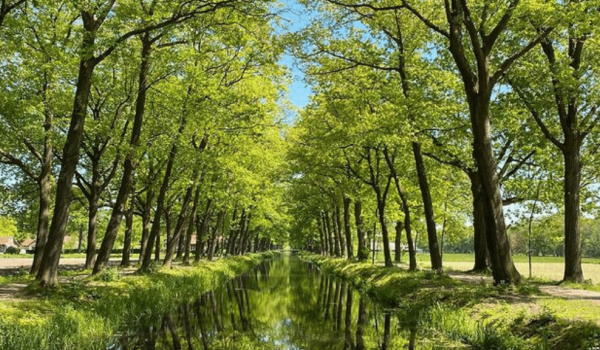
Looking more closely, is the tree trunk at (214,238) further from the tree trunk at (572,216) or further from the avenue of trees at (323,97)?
the tree trunk at (572,216)

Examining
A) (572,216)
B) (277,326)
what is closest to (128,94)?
(277,326)

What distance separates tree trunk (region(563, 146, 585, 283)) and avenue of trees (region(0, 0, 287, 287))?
484 inches

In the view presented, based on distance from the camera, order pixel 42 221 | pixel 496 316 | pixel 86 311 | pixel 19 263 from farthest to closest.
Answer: pixel 19 263
pixel 42 221
pixel 86 311
pixel 496 316

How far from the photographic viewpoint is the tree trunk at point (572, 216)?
1756 cm

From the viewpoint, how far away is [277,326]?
546 inches

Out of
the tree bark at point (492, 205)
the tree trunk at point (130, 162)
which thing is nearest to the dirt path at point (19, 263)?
the tree trunk at point (130, 162)

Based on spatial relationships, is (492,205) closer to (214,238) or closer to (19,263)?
(214,238)

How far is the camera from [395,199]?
3475cm

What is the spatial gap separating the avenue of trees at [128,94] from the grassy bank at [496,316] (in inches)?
394

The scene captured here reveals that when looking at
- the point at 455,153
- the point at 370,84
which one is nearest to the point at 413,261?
the point at 455,153

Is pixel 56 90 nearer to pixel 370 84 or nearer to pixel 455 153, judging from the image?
pixel 370 84

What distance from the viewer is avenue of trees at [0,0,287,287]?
1353 cm

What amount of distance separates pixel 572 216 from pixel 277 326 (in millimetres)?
12314

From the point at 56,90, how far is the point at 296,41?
12.2m
